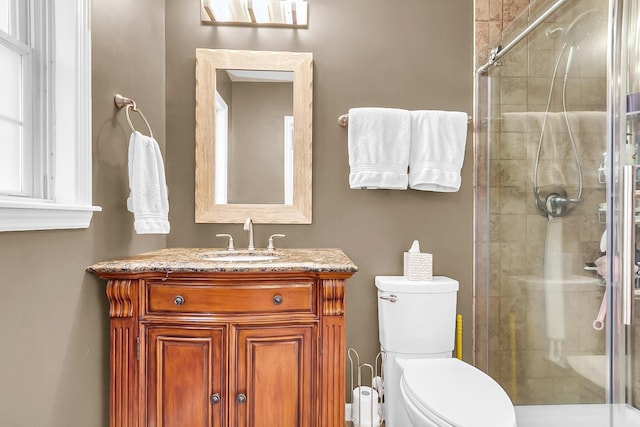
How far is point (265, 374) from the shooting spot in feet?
4.12

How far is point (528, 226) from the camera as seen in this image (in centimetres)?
151

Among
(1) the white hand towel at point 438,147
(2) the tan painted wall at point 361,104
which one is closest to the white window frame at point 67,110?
(2) the tan painted wall at point 361,104

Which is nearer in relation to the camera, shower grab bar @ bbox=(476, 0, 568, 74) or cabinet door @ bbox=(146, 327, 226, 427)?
cabinet door @ bbox=(146, 327, 226, 427)

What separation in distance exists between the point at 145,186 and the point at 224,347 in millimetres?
696

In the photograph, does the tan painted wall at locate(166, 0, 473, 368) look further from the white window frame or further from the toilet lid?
the white window frame

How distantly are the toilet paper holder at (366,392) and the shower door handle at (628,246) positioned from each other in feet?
3.20

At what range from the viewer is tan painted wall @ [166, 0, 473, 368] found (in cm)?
183

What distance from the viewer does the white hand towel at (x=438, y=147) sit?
5.76 feet

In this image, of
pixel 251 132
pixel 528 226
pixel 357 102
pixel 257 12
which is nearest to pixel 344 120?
pixel 357 102

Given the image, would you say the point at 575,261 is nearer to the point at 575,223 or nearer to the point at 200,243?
the point at 575,223

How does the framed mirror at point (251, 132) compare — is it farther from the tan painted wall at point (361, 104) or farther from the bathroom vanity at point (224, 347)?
the bathroom vanity at point (224, 347)

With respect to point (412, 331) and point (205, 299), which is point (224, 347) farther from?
point (412, 331)

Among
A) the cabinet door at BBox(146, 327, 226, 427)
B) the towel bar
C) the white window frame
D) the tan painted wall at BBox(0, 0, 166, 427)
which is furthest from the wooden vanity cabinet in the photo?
the towel bar

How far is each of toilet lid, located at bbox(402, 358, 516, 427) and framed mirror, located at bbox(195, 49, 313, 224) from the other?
895 millimetres
